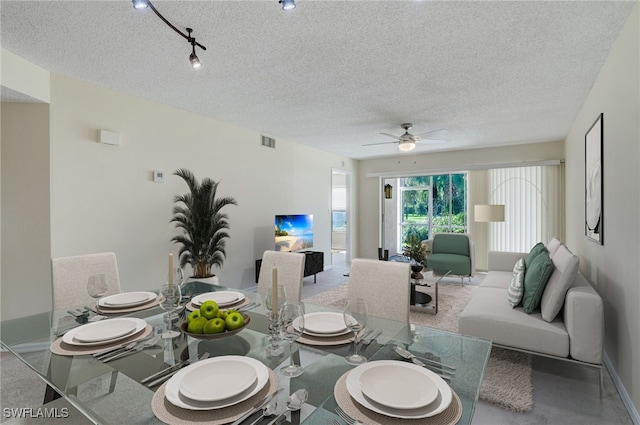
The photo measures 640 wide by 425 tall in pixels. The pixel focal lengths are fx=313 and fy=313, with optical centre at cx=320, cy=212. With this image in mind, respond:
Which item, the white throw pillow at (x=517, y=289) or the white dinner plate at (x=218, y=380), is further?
the white throw pillow at (x=517, y=289)

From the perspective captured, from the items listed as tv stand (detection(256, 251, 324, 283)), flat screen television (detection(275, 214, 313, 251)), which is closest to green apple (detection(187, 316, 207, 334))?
flat screen television (detection(275, 214, 313, 251))

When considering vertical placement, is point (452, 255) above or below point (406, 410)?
below

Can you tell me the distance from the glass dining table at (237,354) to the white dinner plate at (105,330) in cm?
9

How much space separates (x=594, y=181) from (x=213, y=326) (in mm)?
3365

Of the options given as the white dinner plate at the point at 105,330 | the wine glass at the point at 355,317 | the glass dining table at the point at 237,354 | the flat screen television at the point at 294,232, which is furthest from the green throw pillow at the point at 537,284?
the flat screen television at the point at 294,232

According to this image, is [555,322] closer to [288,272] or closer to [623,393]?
[623,393]

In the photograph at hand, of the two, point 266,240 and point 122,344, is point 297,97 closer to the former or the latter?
point 266,240

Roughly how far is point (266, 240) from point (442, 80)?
3361mm

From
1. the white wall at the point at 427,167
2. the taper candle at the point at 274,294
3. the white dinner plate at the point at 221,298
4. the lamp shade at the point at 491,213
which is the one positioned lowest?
the white dinner plate at the point at 221,298

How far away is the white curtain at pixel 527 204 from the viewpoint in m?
5.49

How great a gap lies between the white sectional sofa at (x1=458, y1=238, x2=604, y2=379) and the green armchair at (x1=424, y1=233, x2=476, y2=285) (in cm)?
240

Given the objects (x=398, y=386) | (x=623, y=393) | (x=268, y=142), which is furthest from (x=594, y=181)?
(x=268, y=142)

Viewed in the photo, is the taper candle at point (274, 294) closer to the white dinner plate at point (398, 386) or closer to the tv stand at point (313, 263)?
the white dinner plate at point (398, 386)

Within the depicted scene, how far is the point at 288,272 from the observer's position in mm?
2338
